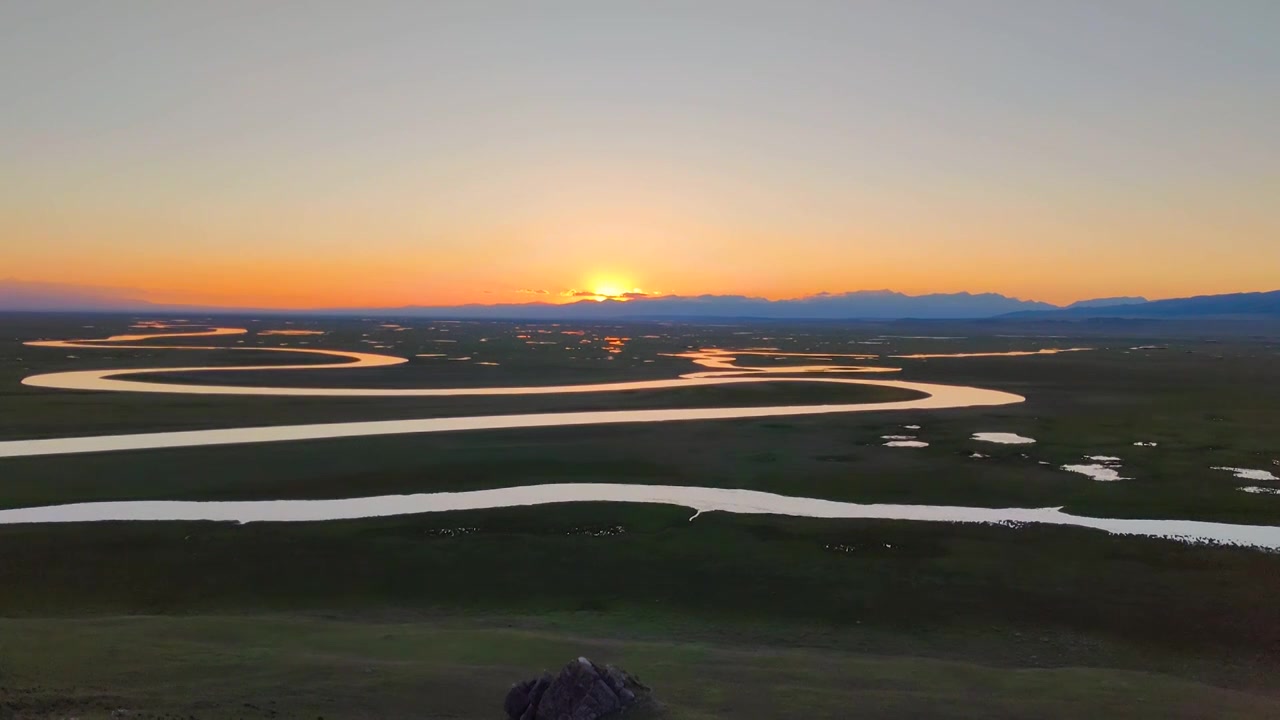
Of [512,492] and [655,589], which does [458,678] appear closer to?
[655,589]

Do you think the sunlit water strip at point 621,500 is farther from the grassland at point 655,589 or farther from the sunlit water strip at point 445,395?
the sunlit water strip at point 445,395

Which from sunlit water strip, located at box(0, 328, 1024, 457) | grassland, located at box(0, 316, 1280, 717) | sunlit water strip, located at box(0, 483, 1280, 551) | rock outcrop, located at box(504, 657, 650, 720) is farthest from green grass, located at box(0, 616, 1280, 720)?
sunlit water strip, located at box(0, 328, 1024, 457)

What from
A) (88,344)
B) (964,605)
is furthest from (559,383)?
(88,344)

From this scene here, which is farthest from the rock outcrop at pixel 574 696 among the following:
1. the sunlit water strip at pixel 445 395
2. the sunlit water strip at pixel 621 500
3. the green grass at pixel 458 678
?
the sunlit water strip at pixel 445 395

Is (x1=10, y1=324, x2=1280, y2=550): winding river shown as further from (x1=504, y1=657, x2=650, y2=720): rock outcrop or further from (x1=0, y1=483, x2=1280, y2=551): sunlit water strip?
(x1=504, y1=657, x2=650, y2=720): rock outcrop

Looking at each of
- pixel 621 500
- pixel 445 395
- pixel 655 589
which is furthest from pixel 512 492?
pixel 445 395

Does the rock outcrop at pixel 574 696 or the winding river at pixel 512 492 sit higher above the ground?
the rock outcrop at pixel 574 696
